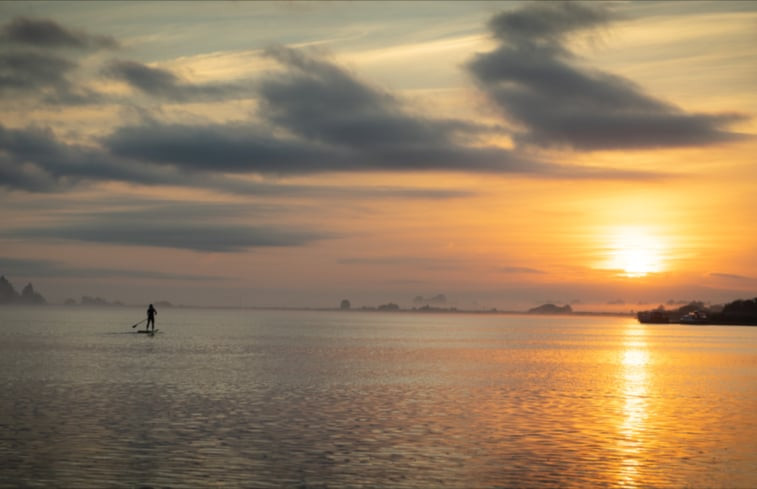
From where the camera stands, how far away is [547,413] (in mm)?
50531

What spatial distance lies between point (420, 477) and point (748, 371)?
234 ft

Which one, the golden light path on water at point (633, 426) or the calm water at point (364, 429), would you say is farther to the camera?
the golden light path on water at point (633, 426)

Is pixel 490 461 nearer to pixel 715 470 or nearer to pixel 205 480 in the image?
pixel 715 470

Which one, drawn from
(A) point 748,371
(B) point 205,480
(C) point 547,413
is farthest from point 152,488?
(A) point 748,371

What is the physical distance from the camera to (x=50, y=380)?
64875mm

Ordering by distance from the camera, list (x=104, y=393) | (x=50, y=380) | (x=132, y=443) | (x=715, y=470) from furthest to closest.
→ (x=50, y=380) < (x=104, y=393) < (x=132, y=443) < (x=715, y=470)

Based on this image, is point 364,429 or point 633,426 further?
point 633,426

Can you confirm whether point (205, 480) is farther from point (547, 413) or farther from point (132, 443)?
point (547, 413)

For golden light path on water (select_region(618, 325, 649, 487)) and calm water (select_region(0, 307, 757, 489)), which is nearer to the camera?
calm water (select_region(0, 307, 757, 489))

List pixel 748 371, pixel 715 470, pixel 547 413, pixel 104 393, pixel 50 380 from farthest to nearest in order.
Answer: pixel 748 371, pixel 50 380, pixel 104 393, pixel 547 413, pixel 715 470

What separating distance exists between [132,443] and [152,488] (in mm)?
9108

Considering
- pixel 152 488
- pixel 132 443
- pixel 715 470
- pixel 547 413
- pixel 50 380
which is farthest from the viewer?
pixel 50 380

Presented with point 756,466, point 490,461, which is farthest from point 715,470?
point 490,461

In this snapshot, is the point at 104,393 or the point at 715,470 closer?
the point at 715,470
